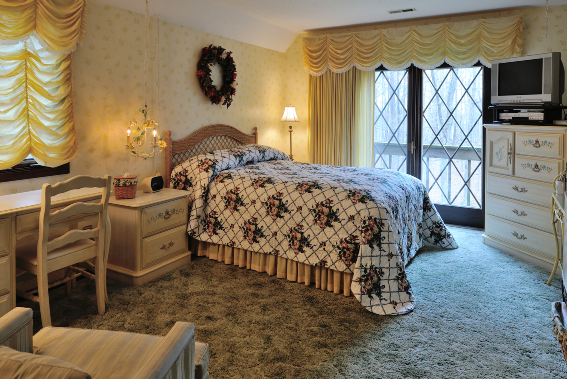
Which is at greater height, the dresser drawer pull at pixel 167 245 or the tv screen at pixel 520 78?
the tv screen at pixel 520 78

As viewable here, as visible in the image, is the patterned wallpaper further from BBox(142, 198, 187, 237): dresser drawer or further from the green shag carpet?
the green shag carpet

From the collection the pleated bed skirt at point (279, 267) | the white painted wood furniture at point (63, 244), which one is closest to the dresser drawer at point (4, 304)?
the white painted wood furniture at point (63, 244)

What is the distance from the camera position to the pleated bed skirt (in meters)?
3.20

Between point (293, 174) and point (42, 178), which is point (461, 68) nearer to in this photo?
point (293, 174)

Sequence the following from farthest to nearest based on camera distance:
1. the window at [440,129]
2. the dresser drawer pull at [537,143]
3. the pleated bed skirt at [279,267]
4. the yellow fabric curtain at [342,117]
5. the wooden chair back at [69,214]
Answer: the yellow fabric curtain at [342,117] < the window at [440,129] < the dresser drawer pull at [537,143] < the pleated bed skirt at [279,267] < the wooden chair back at [69,214]

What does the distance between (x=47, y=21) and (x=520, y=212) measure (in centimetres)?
409

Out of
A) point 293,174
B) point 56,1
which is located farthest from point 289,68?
point 56,1

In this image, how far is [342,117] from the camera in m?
5.75

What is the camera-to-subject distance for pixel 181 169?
408 centimetres

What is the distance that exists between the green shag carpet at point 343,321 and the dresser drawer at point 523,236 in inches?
7.8

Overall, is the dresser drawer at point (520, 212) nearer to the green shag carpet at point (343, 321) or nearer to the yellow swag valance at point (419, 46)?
the green shag carpet at point (343, 321)

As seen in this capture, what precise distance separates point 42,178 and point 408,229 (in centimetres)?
293

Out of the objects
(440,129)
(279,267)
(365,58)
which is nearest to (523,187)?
(440,129)

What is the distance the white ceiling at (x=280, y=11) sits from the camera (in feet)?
13.6
